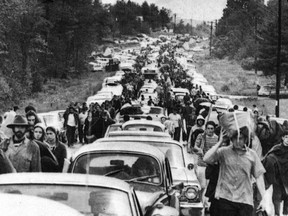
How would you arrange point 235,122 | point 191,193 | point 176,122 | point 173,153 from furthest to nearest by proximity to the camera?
point 176,122
point 173,153
point 191,193
point 235,122

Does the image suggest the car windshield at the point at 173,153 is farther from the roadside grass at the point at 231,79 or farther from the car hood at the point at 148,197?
the roadside grass at the point at 231,79

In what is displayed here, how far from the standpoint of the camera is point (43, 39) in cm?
6912

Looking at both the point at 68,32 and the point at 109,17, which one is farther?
the point at 109,17

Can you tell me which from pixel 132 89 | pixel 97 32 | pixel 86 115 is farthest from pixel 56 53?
pixel 86 115

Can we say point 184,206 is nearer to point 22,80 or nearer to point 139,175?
point 139,175

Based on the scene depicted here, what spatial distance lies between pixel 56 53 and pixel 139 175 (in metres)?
73.3

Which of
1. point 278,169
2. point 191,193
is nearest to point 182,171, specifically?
point 191,193

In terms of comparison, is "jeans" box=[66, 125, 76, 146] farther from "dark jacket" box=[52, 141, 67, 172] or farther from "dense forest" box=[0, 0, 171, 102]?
"dense forest" box=[0, 0, 171, 102]

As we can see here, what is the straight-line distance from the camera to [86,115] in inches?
1021

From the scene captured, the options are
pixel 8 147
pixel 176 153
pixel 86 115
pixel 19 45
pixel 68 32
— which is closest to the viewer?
pixel 8 147

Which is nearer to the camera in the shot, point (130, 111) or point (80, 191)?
point (80, 191)

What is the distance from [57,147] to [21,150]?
5.66 feet

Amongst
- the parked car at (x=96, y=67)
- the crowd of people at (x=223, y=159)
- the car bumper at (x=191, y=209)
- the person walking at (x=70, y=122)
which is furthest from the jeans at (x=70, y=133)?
the parked car at (x=96, y=67)

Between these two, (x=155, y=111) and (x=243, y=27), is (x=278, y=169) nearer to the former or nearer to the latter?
(x=155, y=111)
